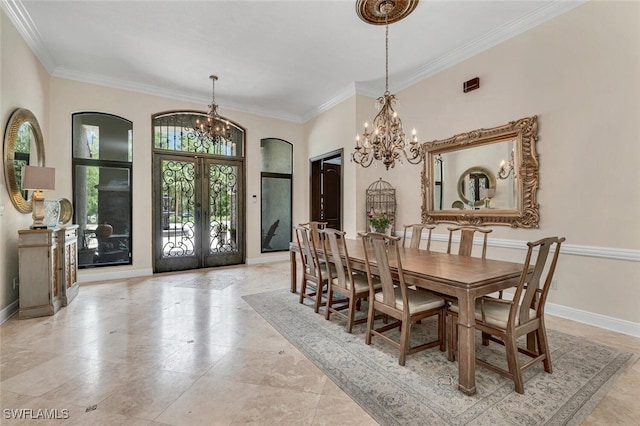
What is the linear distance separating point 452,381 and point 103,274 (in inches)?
210

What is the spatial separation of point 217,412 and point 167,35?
409 cm

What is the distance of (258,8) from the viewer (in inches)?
123

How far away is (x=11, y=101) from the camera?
10.7 feet

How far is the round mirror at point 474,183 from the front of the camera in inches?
147

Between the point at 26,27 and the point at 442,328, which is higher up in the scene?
the point at 26,27

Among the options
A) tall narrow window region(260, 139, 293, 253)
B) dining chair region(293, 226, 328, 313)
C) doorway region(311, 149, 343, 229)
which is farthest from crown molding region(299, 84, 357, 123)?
dining chair region(293, 226, 328, 313)

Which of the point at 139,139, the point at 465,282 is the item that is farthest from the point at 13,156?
the point at 465,282

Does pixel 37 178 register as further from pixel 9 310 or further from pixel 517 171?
pixel 517 171

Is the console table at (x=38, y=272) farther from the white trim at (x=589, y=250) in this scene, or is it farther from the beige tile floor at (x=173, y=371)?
the white trim at (x=589, y=250)

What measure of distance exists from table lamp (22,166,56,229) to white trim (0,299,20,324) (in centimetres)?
91

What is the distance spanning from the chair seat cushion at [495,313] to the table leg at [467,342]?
11 centimetres

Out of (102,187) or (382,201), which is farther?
(382,201)

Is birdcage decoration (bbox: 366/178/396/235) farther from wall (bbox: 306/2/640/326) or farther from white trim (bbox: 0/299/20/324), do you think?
white trim (bbox: 0/299/20/324)

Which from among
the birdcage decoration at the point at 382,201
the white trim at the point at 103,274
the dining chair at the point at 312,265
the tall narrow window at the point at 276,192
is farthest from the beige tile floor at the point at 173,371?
the tall narrow window at the point at 276,192
